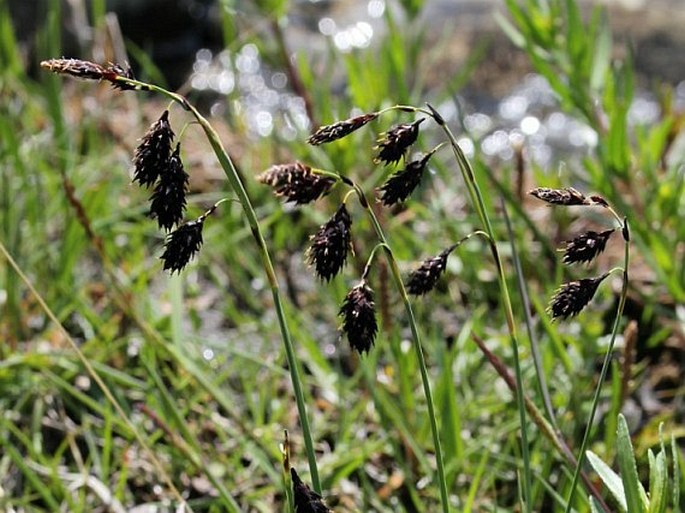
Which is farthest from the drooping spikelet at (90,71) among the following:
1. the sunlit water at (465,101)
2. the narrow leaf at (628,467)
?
the sunlit water at (465,101)

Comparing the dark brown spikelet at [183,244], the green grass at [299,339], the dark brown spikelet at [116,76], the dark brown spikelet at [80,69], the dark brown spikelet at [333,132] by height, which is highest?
the dark brown spikelet at [80,69]

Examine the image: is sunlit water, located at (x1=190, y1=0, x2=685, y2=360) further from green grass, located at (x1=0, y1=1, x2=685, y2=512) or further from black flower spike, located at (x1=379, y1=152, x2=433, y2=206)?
black flower spike, located at (x1=379, y1=152, x2=433, y2=206)

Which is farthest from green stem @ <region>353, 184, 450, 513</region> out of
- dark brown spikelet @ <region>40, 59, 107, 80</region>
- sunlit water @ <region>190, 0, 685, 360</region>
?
sunlit water @ <region>190, 0, 685, 360</region>

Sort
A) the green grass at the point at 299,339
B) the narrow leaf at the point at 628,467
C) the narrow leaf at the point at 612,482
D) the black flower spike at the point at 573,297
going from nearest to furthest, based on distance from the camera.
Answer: the black flower spike at the point at 573,297, the narrow leaf at the point at 628,467, the narrow leaf at the point at 612,482, the green grass at the point at 299,339

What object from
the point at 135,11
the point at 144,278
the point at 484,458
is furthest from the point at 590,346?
the point at 135,11

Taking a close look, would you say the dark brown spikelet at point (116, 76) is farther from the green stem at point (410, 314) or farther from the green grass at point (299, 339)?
the green grass at point (299, 339)

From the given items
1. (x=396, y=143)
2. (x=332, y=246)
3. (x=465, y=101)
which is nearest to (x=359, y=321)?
(x=332, y=246)
